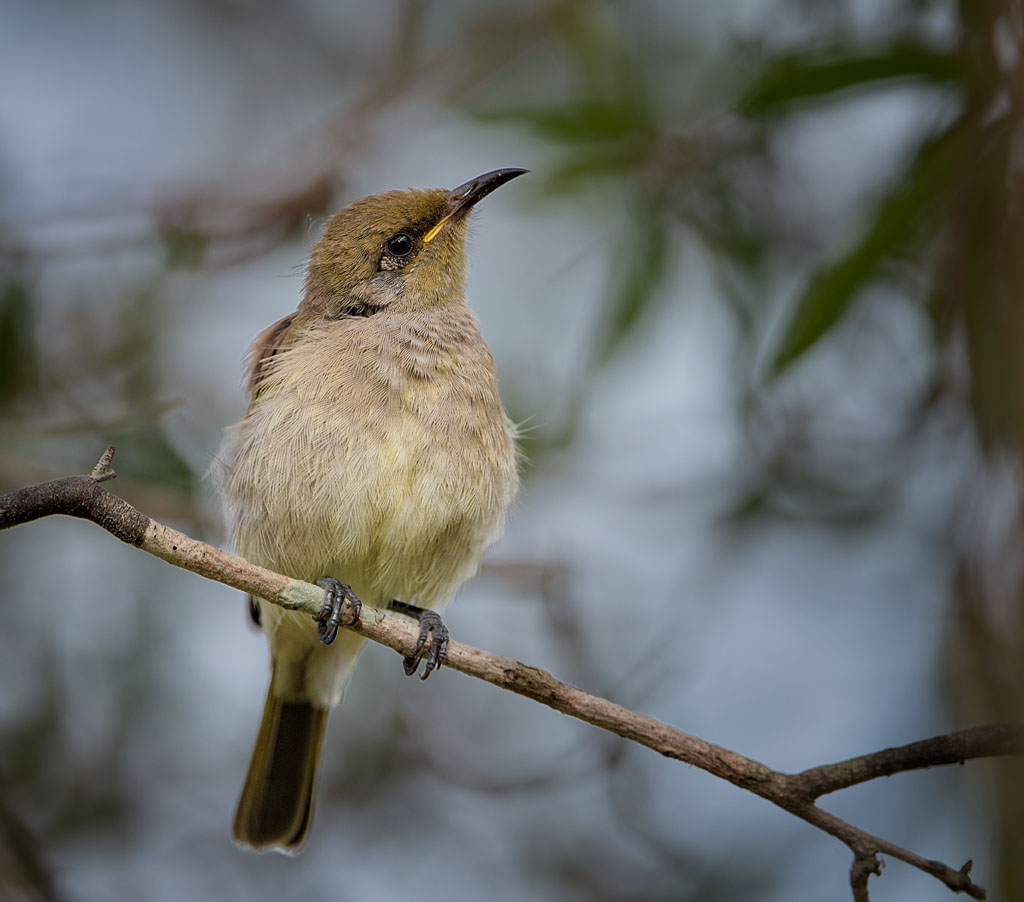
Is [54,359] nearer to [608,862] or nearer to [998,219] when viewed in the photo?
[608,862]

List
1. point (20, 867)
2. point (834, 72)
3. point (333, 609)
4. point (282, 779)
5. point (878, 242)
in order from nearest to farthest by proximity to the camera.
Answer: point (333, 609)
point (878, 242)
point (834, 72)
point (20, 867)
point (282, 779)

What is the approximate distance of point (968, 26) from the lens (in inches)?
134

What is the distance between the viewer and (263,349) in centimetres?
486

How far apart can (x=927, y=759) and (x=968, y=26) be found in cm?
203

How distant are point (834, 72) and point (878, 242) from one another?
2.04ft

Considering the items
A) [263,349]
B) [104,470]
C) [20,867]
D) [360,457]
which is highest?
[263,349]

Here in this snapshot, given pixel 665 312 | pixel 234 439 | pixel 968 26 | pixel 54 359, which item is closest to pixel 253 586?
pixel 234 439

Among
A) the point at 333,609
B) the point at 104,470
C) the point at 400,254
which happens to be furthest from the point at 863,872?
the point at 400,254

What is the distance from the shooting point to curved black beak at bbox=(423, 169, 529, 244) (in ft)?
15.6

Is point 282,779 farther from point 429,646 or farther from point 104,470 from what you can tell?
point 104,470

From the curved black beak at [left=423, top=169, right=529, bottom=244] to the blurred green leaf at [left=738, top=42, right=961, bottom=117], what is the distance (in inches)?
39.2

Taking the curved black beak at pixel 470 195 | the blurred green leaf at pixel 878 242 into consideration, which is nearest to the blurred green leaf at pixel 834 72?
the blurred green leaf at pixel 878 242

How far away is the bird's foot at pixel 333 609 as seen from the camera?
11.6 feet

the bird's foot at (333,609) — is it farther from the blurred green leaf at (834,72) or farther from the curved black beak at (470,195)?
the blurred green leaf at (834,72)
